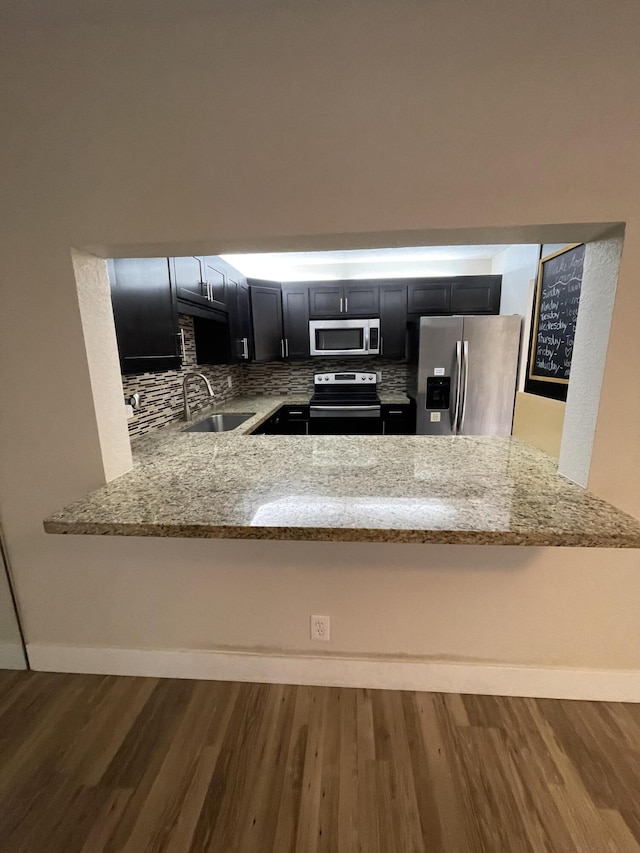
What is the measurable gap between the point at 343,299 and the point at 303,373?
0.96m

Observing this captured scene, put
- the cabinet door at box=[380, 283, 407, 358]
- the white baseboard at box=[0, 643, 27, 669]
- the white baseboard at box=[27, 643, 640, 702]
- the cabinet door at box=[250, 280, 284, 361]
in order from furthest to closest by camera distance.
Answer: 1. the cabinet door at box=[380, 283, 407, 358]
2. the cabinet door at box=[250, 280, 284, 361]
3. the white baseboard at box=[0, 643, 27, 669]
4. the white baseboard at box=[27, 643, 640, 702]

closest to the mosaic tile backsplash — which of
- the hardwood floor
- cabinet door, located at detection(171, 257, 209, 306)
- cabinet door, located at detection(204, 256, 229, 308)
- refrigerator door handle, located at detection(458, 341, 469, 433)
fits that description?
cabinet door, located at detection(204, 256, 229, 308)

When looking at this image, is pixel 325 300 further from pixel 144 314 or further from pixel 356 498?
pixel 356 498

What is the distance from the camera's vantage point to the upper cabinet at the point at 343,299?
373cm

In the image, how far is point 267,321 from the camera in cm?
372

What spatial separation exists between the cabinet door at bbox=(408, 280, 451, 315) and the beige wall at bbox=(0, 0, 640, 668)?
259 centimetres

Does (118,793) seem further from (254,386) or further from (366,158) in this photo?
(254,386)

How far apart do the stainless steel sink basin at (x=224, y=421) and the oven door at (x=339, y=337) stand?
1195 mm

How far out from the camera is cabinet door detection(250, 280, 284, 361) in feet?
11.8

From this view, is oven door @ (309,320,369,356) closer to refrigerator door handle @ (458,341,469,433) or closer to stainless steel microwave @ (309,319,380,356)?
stainless steel microwave @ (309,319,380,356)

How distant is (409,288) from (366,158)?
2803mm

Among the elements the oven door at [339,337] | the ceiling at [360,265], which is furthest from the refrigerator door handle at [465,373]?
the ceiling at [360,265]

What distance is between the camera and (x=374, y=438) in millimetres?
1832

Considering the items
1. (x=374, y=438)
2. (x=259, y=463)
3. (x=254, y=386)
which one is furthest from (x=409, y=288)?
(x=259, y=463)
